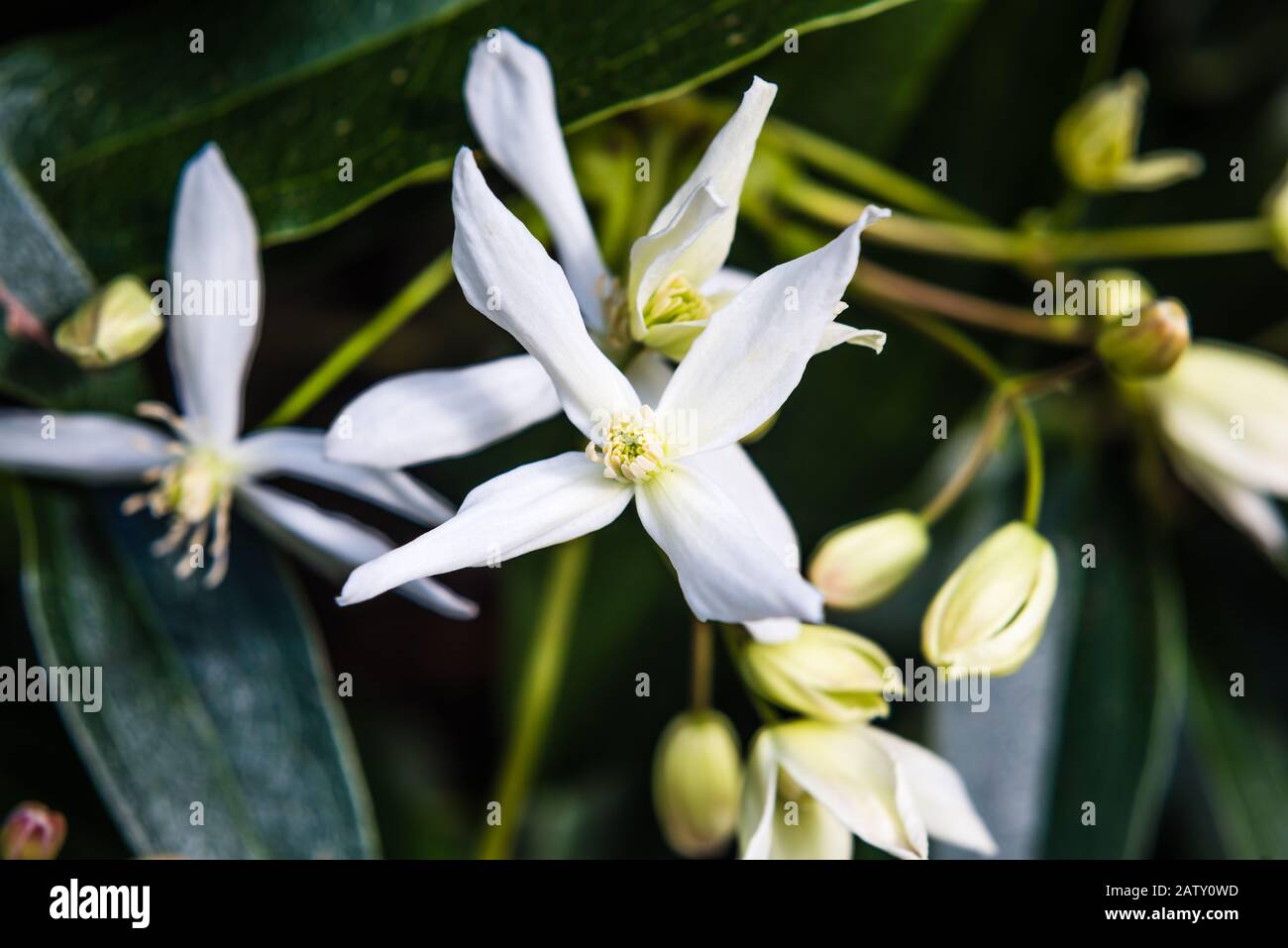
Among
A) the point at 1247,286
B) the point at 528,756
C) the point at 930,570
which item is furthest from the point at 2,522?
the point at 1247,286

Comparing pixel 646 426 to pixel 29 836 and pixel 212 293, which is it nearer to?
pixel 212 293

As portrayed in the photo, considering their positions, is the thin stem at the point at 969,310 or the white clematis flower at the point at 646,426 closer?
the white clematis flower at the point at 646,426

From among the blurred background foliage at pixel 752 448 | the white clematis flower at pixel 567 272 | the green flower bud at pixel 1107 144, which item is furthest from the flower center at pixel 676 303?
the green flower bud at pixel 1107 144

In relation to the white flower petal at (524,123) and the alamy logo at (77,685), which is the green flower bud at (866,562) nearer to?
the white flower petal at (524,123)

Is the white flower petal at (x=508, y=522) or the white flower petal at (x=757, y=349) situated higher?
the white flower petal at (x=757, y=349)
